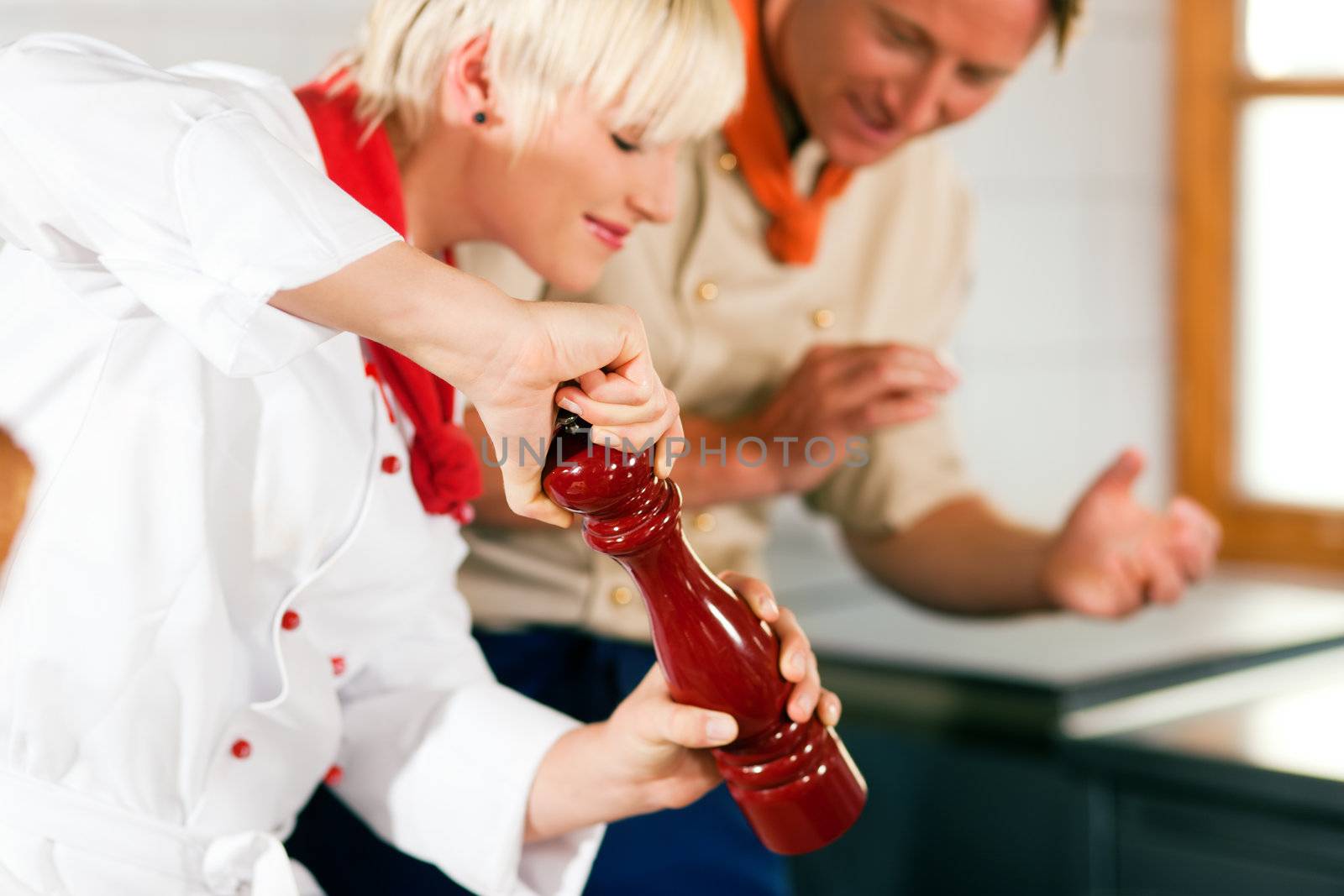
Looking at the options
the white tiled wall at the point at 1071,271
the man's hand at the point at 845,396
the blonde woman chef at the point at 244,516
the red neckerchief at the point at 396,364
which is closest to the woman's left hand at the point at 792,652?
the blonde woman chef at the point at 244,516

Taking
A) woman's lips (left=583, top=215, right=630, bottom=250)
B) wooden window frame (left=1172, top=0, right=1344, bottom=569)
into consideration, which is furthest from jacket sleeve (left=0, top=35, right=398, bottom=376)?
wooden window frame (left=1172, top=0, right=1344, bottom=569)

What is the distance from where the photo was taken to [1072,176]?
126 centimetres

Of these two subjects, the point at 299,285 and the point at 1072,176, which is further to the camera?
the point at 1072,176

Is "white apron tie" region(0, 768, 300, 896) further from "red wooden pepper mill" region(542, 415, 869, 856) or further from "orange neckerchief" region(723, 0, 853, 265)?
"orange neckerchief" region(723, 0, 853, 265)

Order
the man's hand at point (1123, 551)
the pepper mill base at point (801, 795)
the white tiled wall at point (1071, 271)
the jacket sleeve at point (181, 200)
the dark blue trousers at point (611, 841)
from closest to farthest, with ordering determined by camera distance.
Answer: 1. the jacket sleeve at point (181, 200)
2. the pepper mill base at point (801, 795)
3. the dark blue trousers at point (611, 841)
4. the man's hand at point (1123, 551)
5. the white tiled wall at point (1071, 271)

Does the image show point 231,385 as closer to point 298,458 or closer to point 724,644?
point 298,458

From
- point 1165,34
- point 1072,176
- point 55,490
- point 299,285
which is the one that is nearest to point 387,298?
point 299,285

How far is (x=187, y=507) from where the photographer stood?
41cm

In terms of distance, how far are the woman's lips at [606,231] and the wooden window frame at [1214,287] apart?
39.1 inches

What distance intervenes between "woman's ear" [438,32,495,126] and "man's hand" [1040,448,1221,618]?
0.45 meters

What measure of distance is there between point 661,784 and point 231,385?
0.21 metres

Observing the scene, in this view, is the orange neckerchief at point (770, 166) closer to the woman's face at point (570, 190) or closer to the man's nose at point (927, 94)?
the man's nose at point (927, 94)

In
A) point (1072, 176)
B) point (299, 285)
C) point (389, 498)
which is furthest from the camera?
point (1072, 176)

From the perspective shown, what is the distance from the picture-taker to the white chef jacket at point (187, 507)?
343mm
